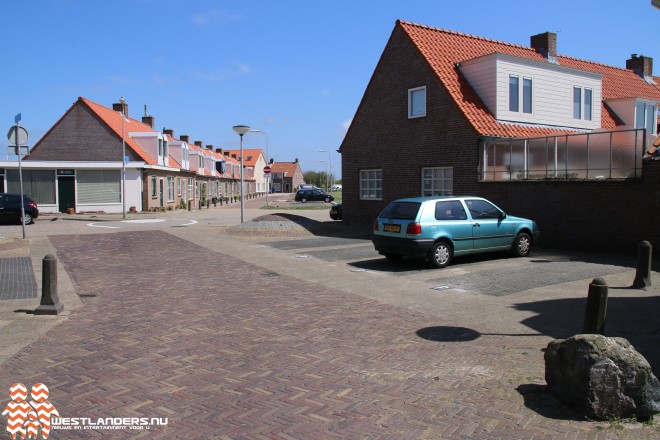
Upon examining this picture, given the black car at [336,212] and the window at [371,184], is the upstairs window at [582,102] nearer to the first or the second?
the window at [371,184]

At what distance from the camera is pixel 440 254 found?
11.6 metres

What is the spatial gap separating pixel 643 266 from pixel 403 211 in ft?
16.4

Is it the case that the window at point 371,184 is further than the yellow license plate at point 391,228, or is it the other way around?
the window at point 371,184

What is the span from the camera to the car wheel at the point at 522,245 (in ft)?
42.6

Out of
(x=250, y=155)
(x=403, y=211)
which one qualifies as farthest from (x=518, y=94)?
(x=250, y=155)

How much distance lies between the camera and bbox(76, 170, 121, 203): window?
1323 inches

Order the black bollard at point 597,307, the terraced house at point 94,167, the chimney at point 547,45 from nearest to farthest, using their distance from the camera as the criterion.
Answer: the black bollard at point 597,307 → the chimney at point 547,45 → the terraced house at point 94,167

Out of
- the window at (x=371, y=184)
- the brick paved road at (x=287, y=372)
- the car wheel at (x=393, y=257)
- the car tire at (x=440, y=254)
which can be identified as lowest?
the brick paved road at (x=287, y=372)

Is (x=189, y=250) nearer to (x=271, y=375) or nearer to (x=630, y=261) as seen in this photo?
(x=271, y=375)

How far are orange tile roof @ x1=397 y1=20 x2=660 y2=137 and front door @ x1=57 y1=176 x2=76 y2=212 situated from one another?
2457 centimetres

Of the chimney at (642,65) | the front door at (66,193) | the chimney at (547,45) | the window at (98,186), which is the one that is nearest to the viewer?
the chimney at (547,45)

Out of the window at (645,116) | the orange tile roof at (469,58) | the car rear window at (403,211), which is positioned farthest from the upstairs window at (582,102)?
the car rear window at (403,211)

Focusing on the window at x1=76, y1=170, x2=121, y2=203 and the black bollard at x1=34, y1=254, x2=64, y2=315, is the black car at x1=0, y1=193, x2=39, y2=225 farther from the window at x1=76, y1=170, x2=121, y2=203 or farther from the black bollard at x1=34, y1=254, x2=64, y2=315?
the black bollard at x1=34, y1=254, x2=64, y2=315

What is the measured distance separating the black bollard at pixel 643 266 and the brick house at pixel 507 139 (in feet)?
13.1
